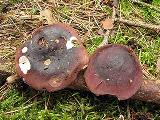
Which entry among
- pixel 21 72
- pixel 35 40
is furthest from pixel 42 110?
pixel 35 40

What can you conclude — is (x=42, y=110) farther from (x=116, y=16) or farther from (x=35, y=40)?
(x=116, y=16)

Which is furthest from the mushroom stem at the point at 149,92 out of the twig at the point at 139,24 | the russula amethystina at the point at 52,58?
the twig at the point at 139,24

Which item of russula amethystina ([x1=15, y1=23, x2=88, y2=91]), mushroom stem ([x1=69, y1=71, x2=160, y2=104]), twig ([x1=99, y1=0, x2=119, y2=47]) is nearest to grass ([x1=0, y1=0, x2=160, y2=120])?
twig ([x1=99, y1=0, x2=119, y2=47])

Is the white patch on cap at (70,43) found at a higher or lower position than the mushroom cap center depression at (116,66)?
higher

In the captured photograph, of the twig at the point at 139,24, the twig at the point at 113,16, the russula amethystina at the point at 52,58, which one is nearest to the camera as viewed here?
the russula amethystina at the point at 52,58

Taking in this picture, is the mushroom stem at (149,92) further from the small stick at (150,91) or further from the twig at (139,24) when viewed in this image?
the twig at (139,24)

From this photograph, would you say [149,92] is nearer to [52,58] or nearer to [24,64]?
[52,58]

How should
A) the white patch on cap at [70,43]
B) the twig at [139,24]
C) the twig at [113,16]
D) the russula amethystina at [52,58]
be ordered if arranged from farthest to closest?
1. the twig at [139,24]
2. the twig at [113,16]
3. the white patch on cap at [70,43]
4. the russula amethystina at [52,58]

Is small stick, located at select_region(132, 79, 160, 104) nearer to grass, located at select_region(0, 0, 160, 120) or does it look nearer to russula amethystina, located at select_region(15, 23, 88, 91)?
grass, located at select_region(0, 0, 160, 120)

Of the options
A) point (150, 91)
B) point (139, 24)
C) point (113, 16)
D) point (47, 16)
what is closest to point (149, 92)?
point (150, 91)
